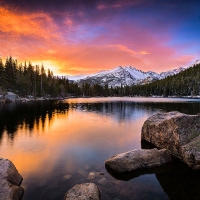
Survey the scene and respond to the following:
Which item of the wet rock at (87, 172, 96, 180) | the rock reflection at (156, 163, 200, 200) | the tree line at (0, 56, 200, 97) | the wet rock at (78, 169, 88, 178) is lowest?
the rock reflection at (156, 163, 200, 200)

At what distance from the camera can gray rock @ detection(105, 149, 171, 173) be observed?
44.9ft

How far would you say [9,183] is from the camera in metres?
9.97

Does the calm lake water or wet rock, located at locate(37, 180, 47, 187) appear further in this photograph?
wet rock, located at locate(37, 180, 47, 187)

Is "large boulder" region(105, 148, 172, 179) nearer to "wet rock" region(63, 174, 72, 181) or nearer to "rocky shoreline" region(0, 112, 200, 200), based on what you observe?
"rocky shoreline" region(0, 112, 200, 200)

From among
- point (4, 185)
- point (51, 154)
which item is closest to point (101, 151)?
point (51, 154)

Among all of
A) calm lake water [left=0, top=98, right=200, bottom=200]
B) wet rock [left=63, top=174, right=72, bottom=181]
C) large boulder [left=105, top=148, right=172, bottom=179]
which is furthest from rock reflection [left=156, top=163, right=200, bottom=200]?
wet rock [left=63, top=174, right=72, bottom=181]

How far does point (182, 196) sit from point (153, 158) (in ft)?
13.4

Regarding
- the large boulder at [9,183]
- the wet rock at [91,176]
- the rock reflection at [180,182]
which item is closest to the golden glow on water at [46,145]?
the large boulder at [9,183]

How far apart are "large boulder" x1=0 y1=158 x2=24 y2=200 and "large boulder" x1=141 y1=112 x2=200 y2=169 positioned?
1271cm

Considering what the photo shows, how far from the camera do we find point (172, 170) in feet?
46.1

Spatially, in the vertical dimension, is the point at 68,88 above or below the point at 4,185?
above

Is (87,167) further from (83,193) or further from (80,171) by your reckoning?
(83,193)

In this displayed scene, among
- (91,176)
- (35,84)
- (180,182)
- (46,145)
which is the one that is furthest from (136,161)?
(35,84)

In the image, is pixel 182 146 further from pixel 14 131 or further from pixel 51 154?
pixel 14 131
